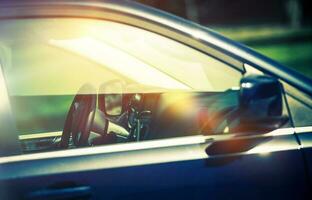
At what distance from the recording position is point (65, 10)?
8.63 feet

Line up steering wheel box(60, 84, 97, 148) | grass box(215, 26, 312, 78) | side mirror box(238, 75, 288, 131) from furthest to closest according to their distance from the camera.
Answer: grass box(215, 26, 312, 78) → steering wheel box(60, 84, 97, 148) → side mirror box(238, 75, 288, 131)

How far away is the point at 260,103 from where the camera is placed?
256 cm

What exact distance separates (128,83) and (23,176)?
793 mm

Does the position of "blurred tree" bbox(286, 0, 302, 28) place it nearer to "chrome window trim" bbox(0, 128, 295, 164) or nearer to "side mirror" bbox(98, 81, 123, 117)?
"side mirror" bbox(98, 81, 123, 117)

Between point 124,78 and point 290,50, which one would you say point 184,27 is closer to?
point 124,78

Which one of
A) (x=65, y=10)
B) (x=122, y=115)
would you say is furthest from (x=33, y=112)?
(x=65, y=10)

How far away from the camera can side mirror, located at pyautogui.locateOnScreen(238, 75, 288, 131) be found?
2.53m

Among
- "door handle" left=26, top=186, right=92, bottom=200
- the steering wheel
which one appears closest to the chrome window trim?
"door handle" left=26, top=186, right=92, bottom=200

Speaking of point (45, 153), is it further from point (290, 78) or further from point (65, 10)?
point (290, 78)

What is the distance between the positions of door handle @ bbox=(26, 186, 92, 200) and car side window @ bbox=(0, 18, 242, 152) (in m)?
0.37

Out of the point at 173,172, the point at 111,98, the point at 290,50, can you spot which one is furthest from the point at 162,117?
the point at 290,50

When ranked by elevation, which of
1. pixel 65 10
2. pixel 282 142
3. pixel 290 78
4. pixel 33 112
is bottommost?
pixel 282 142

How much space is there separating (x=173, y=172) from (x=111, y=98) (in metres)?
0.75

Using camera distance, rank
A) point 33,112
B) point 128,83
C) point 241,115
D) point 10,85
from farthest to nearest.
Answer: point 33,112 < point 128,83 < point 10,85 < point 241,115
